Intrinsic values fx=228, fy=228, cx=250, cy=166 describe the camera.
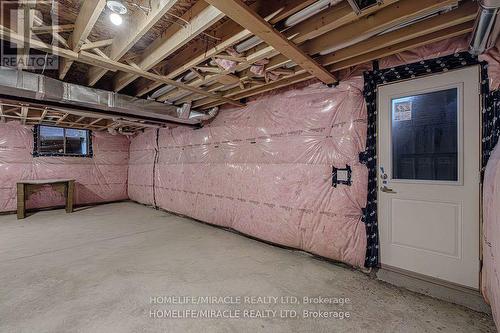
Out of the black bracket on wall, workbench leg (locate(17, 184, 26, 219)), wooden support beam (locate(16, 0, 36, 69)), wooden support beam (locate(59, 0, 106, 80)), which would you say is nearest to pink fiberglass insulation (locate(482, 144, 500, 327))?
the black bracket on wall

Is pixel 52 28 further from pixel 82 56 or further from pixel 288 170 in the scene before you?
pixel 288 170

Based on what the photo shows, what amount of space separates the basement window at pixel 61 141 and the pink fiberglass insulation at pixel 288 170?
149 inches

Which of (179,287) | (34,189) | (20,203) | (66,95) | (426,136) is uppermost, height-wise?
(66,95)

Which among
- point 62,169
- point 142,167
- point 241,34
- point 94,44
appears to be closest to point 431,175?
point 241,34

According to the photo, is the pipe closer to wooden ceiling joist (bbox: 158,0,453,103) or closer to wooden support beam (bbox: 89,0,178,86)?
wooden ceiling joist (bbox: 158,0,453,103)

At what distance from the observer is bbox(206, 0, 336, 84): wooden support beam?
1398 mm

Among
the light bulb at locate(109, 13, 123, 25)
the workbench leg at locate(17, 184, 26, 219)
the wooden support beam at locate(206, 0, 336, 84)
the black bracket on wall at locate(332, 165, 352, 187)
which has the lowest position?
the workbench leg at locate(17, 184, 26, 219)

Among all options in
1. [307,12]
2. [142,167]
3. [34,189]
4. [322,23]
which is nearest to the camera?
[307,12]

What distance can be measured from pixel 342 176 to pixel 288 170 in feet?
2.42

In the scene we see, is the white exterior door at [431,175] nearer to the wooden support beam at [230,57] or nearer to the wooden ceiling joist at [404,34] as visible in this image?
the wooden ceiling joist at [404,34]

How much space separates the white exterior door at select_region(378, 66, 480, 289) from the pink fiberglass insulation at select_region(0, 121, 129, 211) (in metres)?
7.17

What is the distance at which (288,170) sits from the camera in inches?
123

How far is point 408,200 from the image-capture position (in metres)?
2.28

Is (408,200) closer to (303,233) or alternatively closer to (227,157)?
(303,233)
